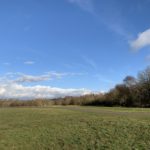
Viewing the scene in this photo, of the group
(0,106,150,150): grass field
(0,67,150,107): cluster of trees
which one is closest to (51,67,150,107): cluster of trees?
(0,67,150,107): cluster of trees

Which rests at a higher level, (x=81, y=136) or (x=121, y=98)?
(x=121, y=98)

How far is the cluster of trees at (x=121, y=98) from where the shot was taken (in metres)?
83.1

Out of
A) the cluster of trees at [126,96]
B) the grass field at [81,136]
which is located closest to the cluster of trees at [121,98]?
the cluster of trees at [126,96]

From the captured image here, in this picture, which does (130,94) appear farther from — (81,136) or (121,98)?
(81,136)

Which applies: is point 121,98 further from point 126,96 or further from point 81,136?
point 81,136

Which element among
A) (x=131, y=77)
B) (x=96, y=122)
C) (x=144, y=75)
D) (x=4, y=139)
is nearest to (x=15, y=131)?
(x=4, y=139)

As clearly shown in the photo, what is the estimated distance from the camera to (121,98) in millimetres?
87312

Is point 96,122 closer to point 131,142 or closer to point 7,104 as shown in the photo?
point 131,142

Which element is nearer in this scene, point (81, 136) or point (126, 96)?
point (81, 136)

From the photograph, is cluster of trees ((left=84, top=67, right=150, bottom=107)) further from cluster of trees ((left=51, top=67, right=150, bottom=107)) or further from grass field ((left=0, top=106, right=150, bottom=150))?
grass field ((left=0, top=106, right=150, bottom=150))

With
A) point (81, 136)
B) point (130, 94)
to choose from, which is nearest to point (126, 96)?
point (130, 94)

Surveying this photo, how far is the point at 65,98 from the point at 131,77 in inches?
913

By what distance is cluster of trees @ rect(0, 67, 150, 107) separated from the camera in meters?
83.1

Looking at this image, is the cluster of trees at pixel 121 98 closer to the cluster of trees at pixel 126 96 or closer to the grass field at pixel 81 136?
the cluster of trees at pixel 126 96
